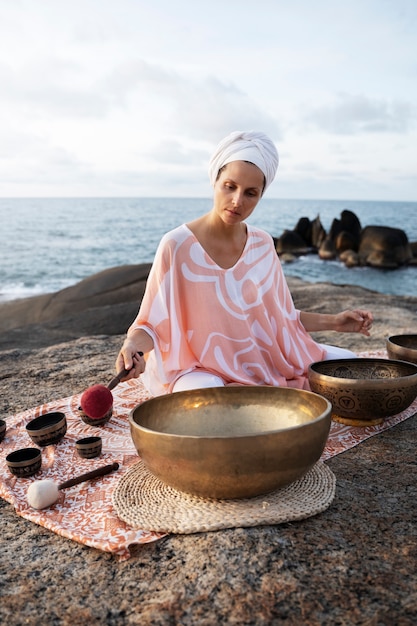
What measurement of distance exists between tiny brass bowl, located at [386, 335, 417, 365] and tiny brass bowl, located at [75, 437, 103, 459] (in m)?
1.64

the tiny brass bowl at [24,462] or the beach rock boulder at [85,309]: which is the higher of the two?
the tiny brass bowl at [24,462]

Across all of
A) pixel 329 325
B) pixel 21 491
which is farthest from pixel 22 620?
pixel 329 325

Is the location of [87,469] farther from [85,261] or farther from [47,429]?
[85,261]

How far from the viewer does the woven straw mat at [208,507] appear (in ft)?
5.41

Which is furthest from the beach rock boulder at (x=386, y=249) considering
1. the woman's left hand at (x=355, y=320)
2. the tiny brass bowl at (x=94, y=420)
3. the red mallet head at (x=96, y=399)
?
the red mallet head at (x=96, y=399)

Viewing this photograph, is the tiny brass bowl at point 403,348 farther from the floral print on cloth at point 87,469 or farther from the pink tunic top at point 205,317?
the pink tunic top at point 205,317

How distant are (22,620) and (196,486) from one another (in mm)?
560

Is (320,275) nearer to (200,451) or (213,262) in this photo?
(213,262)

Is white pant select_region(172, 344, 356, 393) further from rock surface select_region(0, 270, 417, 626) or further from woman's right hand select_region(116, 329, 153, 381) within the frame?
rock surface select_region(0, 270, 417, 626)

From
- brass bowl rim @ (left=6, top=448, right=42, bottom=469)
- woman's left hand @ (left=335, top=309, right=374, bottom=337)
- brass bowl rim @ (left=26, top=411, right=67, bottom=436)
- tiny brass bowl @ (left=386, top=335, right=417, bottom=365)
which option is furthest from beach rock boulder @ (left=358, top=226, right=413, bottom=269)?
brass bowl rim @ (left=6, top=448, right=42, bottom=469)

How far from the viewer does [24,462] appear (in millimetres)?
2139

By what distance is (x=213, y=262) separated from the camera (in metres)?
2.78

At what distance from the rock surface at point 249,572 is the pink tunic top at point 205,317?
2.78ft

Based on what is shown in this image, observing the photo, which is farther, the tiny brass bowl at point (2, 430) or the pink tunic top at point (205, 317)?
the pink tunic top at point (205, 317)
